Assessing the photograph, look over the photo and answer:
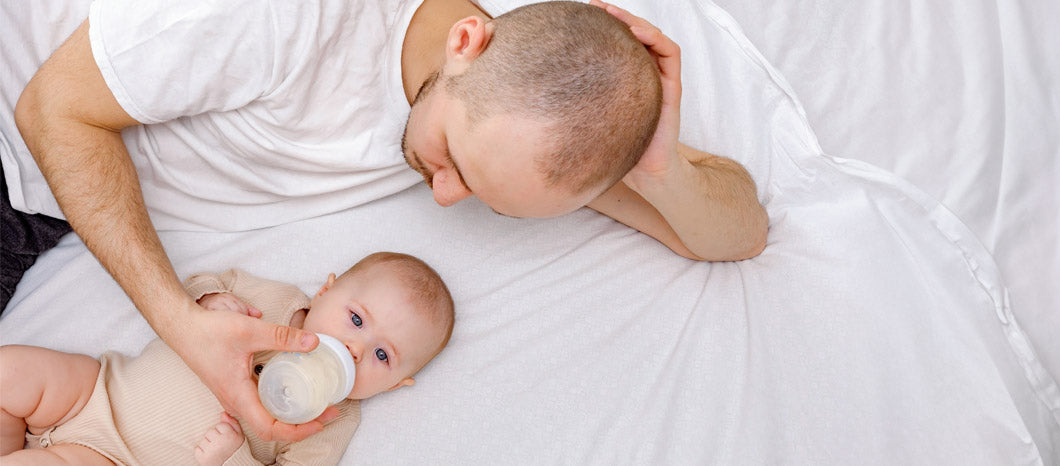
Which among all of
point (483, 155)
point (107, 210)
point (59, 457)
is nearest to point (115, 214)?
point (107, 210)

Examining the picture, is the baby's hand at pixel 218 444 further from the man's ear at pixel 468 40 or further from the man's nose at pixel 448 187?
the man's ear at pixel 468 40

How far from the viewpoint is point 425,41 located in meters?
1.57

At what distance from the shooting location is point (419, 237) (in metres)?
1.71

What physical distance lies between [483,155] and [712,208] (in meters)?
0.52

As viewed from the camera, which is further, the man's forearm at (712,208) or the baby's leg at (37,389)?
the man's forearm at (712,208)

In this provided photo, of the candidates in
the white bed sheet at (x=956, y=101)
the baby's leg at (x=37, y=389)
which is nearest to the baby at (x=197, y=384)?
the baby's leg at (x=37, y=389)

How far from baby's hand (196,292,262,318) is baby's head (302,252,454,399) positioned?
96 millimetres

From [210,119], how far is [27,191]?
36 centimetres

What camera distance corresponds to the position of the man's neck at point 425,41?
1544 millimetres

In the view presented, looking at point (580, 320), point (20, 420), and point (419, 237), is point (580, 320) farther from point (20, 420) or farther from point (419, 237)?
point (20, 420)

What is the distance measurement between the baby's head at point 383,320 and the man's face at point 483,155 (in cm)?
19

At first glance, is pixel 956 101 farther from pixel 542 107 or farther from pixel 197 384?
pixel 197 384

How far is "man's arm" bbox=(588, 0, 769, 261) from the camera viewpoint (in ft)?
4.60

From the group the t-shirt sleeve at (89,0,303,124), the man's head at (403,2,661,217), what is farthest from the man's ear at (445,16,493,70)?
the t-shirt sleeve at (89,0,303,124)
